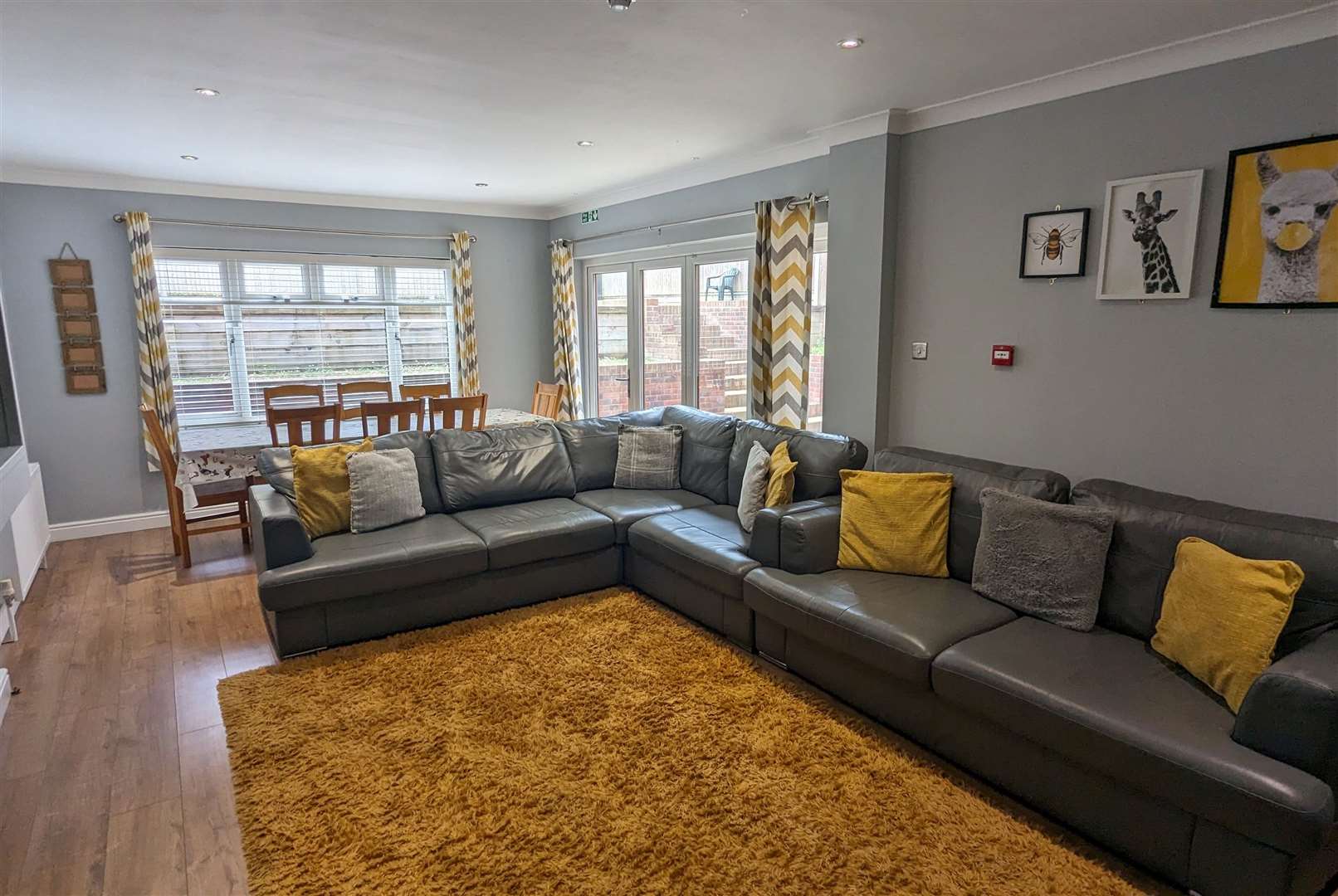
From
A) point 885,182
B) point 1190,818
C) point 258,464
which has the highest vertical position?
point 885,182

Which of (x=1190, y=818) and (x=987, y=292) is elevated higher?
(x=987, y=292)

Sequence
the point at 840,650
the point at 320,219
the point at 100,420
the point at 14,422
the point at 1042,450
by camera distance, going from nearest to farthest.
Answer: the point at 840,650 < the point at 1042,450 < the point at 14,422 < the point at 100,420 < the point at 320,219

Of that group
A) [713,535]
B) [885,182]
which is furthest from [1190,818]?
[885,182]

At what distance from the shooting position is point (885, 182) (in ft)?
12.4

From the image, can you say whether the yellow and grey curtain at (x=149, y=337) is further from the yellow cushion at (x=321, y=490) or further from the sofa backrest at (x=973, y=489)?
the sofa backrest at (x=973, y=489)

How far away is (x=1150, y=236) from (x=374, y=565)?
364cm

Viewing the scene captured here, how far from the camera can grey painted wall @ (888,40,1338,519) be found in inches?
102

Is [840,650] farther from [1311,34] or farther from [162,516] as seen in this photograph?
[162,516]

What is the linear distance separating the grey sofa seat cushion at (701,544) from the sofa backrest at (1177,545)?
139 centimetres

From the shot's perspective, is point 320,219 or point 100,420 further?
point 320,219

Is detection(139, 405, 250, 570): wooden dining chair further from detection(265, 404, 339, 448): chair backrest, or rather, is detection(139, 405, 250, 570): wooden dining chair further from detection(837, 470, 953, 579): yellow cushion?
detection(837, 470, 953, 579): yellow cushion

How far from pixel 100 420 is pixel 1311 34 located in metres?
6.97

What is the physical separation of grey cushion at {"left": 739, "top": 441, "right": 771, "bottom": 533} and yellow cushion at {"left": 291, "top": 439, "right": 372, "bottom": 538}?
2.05m

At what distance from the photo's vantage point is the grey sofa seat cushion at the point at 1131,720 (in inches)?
67.0
